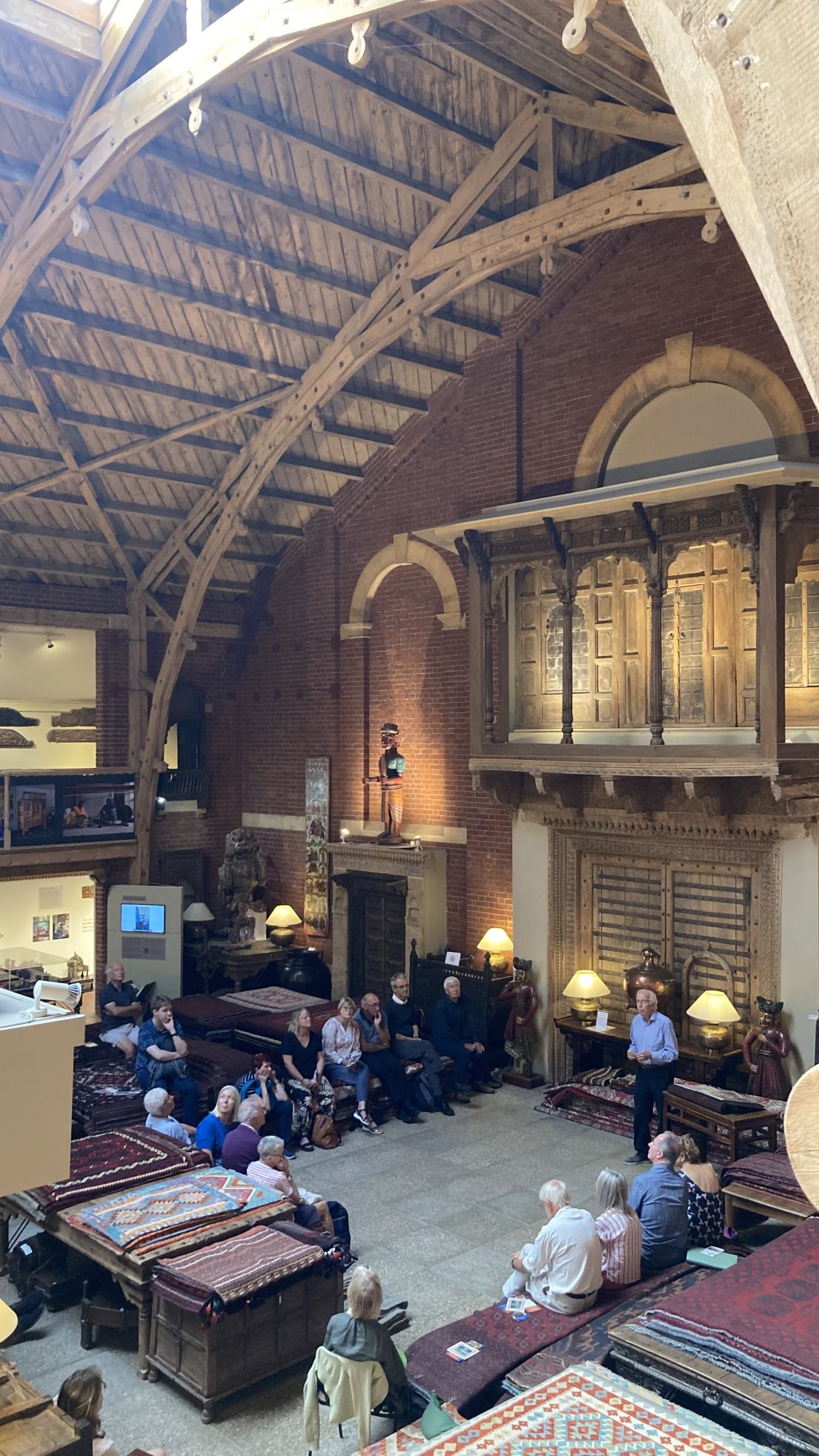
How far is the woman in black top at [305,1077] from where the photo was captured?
9.55m

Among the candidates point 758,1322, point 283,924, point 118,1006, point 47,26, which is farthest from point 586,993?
point 47,26

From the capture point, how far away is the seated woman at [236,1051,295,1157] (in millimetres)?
8859

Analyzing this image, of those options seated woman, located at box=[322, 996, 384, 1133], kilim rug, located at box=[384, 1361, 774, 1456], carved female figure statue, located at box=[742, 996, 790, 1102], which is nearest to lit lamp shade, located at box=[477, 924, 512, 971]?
seated woman, located at box=[322, 996, 384, 1133]

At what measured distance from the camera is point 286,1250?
613cm

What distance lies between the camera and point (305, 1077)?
386 inches

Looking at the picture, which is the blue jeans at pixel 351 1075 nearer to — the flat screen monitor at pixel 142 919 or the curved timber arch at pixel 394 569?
the flat screen monitor at pixel 142 919

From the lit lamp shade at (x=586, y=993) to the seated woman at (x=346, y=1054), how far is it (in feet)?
6.69

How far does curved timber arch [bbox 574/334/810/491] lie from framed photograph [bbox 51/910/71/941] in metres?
8.98

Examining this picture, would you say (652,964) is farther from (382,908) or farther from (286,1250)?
(286,1250)

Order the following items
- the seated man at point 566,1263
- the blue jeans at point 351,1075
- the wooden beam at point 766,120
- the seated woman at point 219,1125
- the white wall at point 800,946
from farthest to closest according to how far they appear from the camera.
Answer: the blue jeans at point 351,1075 < the white wall at point 800,946 < the seated woman at point 219,1125 < the seated man at point 566,1263 < the wooden beam at point 766,120

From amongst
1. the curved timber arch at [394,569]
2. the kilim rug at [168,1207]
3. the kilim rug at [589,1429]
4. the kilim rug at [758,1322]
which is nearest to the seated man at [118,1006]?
the kilim rug at [168,1207]

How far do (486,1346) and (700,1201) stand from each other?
1.90m

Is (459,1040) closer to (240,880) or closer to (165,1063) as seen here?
(165,1063)

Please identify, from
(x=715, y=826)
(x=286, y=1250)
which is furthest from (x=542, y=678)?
(x=286, y=1250)
